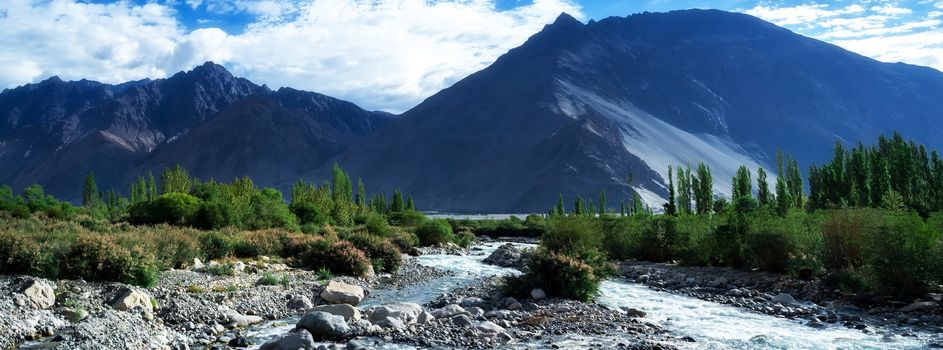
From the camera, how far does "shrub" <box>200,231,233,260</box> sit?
92.2 feet

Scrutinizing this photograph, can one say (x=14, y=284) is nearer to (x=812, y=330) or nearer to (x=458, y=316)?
(x=458, y=316)

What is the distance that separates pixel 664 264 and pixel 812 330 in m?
18.8

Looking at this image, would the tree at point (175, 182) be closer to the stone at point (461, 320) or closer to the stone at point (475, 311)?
the stone at point (475, 311)

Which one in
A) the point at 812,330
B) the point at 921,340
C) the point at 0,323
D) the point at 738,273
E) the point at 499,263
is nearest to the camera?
the point at 0,323

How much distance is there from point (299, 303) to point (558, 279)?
25.1 ft

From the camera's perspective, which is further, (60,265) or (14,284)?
(60,265)

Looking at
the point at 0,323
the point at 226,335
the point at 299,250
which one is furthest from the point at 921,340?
the point at 299,250

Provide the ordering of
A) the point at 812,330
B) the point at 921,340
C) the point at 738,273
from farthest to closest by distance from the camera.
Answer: the point at 738,273, the point at 812,330, the point at 921,340

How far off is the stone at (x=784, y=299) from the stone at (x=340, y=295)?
1271 centimetres

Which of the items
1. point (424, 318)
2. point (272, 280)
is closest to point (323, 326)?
point (424, 318)

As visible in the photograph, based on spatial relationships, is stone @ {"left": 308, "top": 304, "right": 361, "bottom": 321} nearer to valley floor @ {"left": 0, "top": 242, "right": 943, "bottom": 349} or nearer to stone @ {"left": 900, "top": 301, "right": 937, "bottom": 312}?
valley floor @ {"left": 0, "top": 242, "right": 943, "bottom": 349}

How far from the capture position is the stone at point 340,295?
21578mm

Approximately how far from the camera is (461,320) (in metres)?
16.6

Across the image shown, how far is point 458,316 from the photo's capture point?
16969 millimetres
